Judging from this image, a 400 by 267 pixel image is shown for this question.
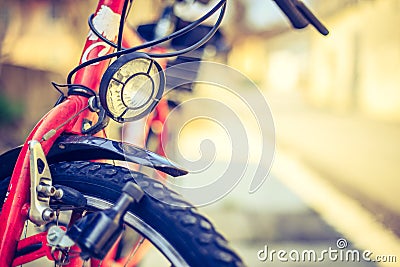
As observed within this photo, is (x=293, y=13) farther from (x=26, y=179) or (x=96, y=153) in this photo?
(x=26, y=179)

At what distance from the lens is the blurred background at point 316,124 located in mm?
2104

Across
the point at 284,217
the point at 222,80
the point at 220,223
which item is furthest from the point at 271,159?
the point at 284,217

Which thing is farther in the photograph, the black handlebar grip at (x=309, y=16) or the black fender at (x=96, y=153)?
the black handlebar grip at (x=309, y=16)

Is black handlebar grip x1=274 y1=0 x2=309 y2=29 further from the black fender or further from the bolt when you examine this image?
the bolt

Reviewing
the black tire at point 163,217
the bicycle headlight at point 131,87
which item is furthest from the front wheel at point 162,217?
the bicycle headlight at point 131,87

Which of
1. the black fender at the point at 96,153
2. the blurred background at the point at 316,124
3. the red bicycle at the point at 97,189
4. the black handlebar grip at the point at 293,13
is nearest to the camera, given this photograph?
the red bicycle at the point at 97,189

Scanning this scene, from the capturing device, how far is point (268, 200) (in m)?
2.66

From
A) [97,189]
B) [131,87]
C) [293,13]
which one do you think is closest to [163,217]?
[97,189]

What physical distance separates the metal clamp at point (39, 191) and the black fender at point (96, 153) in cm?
6

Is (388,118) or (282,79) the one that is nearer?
(388,118)

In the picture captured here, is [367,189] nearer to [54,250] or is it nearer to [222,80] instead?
[222,80]

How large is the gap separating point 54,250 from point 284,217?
1758 mm

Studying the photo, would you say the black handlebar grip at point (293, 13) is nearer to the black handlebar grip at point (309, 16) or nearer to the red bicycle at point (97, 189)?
the black handlebar grip at point (309, 16)

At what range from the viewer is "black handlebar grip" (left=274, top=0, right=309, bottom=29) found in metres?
0.96
